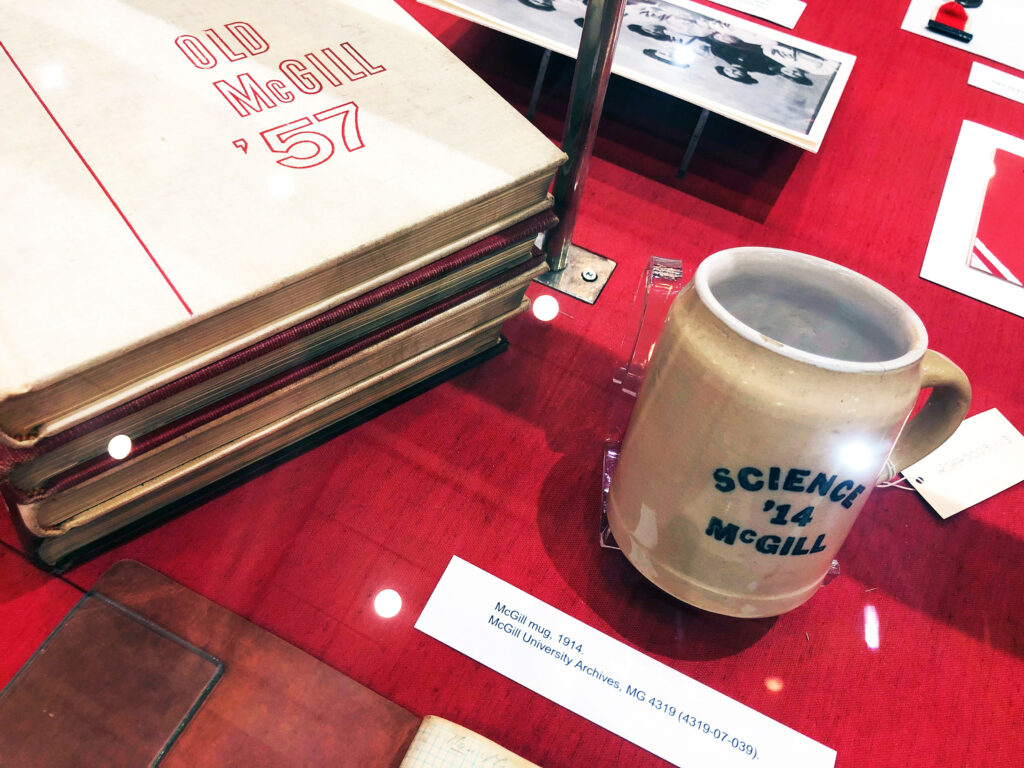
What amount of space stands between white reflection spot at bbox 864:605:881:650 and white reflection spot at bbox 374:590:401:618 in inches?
10.9

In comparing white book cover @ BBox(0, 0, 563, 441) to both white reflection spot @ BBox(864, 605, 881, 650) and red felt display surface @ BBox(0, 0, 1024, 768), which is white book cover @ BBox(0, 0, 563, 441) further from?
white reflection spot @ BBox(864, 605, 881, 650)

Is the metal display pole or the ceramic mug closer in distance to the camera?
the ceramic mug

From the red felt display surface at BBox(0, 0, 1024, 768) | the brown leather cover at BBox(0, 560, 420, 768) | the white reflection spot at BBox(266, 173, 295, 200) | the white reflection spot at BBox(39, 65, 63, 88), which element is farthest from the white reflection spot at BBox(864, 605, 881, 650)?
the white reflection spot at BBox(39, 65, 63, 88)

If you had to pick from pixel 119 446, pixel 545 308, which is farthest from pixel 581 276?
pixel 119 446

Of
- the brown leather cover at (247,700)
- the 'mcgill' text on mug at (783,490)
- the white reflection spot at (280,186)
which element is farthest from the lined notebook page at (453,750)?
the white reflection spot at (280,186)

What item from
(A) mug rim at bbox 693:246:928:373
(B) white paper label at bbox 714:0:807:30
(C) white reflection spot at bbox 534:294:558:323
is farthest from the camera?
(B) white paper label at bbox 714:0:807:30

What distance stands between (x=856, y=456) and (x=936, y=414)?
0.09m

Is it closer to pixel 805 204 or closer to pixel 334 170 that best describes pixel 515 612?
pixel 334 170

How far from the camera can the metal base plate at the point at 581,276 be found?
0.61m

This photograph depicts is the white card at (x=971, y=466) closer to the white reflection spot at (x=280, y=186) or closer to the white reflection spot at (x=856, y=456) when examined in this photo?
the white reflection spot at (x=856, y=456)

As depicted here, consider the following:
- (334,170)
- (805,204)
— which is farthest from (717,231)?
(334,170)

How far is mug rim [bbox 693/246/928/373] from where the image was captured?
32 cm

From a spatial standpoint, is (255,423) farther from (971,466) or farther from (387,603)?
(971,466)

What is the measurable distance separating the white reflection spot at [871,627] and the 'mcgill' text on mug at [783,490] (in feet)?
0.42
